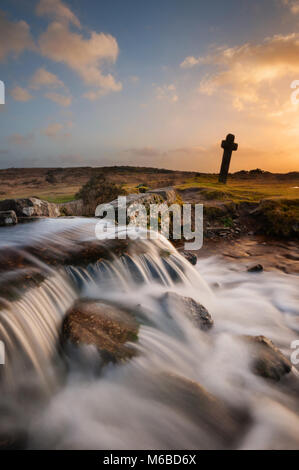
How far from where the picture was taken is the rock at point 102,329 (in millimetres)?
2809

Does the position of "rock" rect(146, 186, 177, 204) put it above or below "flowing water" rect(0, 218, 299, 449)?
above

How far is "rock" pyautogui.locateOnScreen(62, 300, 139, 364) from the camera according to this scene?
281 centimetres

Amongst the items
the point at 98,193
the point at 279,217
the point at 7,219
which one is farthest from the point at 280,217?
the point at 7,219

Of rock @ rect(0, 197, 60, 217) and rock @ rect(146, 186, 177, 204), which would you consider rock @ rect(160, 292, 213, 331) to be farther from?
rock @ rect(146, 186, 177, 204)

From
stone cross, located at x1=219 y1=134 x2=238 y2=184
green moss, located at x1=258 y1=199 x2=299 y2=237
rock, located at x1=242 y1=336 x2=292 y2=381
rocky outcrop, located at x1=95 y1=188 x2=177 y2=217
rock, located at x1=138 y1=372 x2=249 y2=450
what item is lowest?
rock, located at x1=138 y1=372 x2=249 y2=450

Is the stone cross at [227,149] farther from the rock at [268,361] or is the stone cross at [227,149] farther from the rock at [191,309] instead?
the rock at [268,361]

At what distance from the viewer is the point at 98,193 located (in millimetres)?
12016

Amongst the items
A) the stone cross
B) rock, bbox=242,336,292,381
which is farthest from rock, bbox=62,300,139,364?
the stone cross

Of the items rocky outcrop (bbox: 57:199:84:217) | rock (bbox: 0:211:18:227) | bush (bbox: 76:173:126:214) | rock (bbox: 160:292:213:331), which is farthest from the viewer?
bush (bbox: 76:173:126:214)

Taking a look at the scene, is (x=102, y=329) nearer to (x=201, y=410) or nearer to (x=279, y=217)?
(x=201, y=410)

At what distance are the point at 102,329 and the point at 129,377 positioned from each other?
2.10ft

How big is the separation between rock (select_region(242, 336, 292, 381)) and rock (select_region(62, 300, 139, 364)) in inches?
61.7

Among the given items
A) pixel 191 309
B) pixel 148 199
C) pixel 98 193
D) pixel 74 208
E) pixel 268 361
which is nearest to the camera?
pixel 268 361

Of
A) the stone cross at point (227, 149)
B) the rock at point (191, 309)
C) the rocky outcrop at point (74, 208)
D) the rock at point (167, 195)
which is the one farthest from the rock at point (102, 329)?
the stone cross at point (227, 149)
